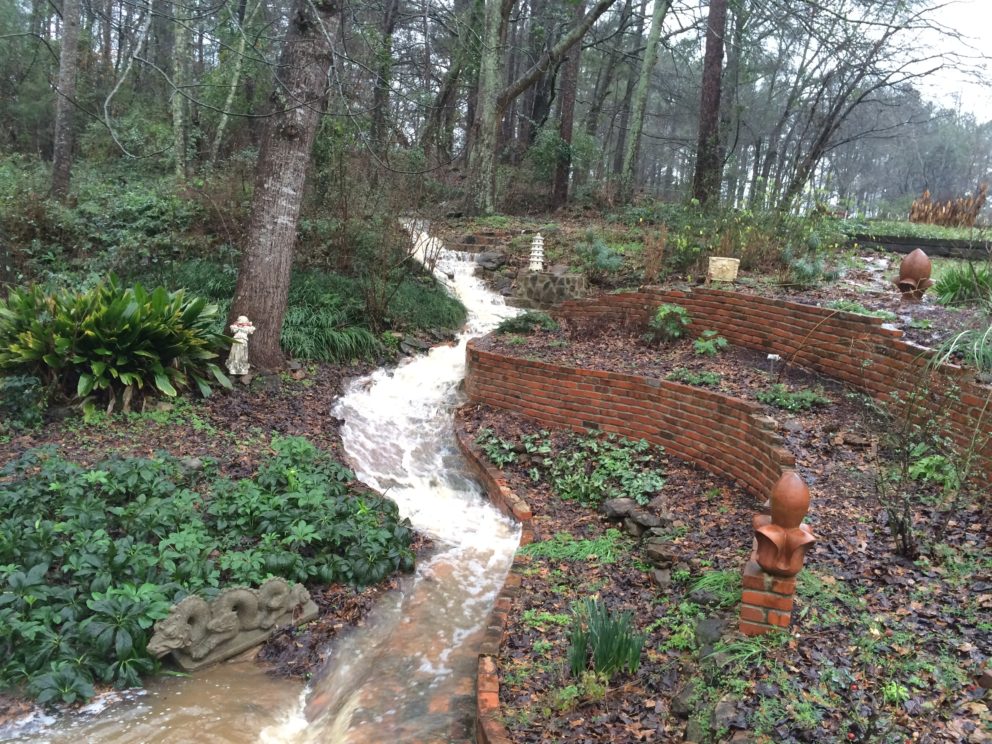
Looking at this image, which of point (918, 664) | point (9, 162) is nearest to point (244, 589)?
point (918, 664)

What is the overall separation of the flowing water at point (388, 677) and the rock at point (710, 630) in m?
1.21

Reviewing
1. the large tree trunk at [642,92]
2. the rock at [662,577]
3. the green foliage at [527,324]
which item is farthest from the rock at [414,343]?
the large tree trunk at [642,92]

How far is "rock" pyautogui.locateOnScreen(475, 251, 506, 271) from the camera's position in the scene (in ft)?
37.6

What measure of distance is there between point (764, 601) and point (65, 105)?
11.7 meters

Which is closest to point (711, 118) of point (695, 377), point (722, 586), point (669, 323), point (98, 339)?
point (669, 323)

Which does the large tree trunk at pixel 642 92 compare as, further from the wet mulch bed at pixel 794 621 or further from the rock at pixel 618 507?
the rock at pixel 618 507

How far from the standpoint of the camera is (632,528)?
4.71m

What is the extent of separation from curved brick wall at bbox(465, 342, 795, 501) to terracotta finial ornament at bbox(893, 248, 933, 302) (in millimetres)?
2636

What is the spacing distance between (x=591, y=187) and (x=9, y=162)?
42.6ft

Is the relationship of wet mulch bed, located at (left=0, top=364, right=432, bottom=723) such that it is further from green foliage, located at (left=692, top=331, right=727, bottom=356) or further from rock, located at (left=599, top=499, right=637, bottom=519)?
green foliage, located at (left=692, top=331, right=727, bottom=356)

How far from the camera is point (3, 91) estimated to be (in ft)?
52.2

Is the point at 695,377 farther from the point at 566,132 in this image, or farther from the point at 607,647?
the point at 566,132

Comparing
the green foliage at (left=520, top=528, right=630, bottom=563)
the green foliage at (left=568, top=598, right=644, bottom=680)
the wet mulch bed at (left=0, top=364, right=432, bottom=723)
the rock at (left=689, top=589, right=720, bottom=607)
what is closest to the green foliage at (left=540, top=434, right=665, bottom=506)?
the green foliage at (left=520, top=528, right=630, bottom=563)

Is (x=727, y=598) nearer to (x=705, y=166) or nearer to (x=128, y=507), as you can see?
(x=128, y=507)
